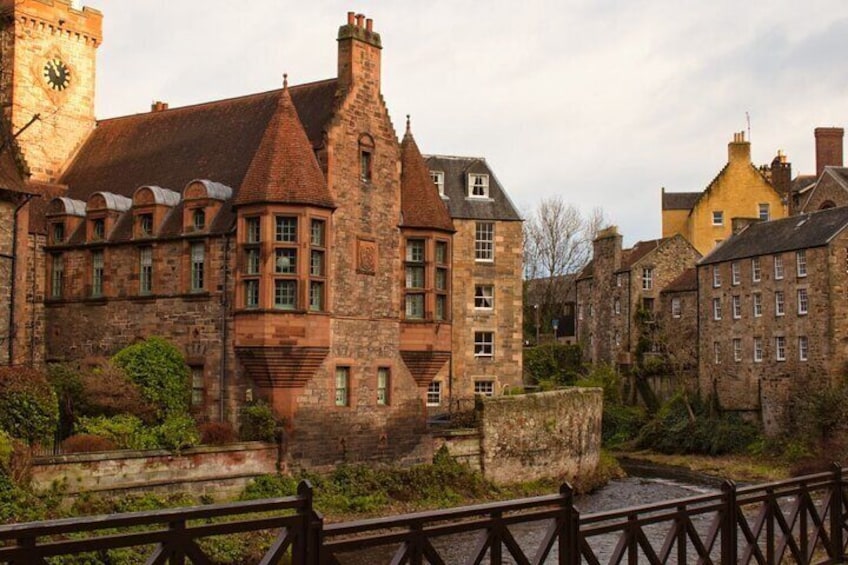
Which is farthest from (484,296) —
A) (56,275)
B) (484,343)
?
(56,275)

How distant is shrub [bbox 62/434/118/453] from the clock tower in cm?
1594

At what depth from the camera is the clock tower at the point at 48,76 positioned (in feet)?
133

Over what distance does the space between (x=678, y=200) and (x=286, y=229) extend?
156 feet

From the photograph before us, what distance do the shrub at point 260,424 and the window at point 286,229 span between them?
482 cm

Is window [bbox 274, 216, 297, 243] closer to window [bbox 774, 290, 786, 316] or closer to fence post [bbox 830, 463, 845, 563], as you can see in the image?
fence post [bbox 830, 463, 845, 563]

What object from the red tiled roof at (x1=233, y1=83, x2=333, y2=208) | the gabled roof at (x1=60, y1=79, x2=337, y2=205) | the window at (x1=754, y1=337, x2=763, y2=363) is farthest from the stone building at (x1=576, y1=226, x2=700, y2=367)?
the red tiled roof at (x1=233, y1=83, x2=333, y2=208)

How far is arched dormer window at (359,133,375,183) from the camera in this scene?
34.1 m

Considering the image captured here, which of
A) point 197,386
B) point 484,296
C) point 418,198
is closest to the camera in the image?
point 197,386

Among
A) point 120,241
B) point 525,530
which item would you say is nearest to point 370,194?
point 120,241

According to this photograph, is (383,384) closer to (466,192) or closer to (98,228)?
(98,228)

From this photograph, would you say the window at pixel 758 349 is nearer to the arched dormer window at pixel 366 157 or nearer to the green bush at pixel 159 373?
the arched dormer window at pixel 366 157

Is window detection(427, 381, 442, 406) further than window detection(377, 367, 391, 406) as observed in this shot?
Yes

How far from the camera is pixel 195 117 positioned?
39.2m

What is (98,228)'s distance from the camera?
36312 mm
